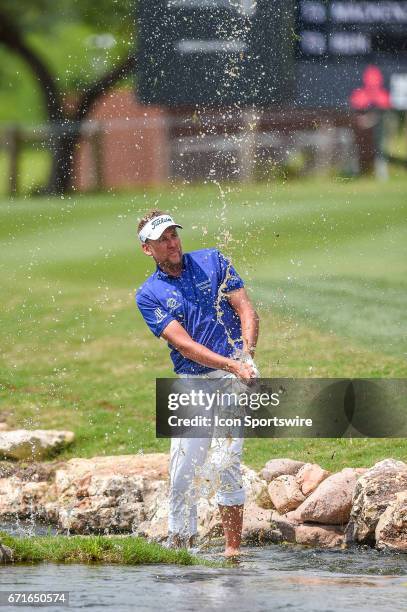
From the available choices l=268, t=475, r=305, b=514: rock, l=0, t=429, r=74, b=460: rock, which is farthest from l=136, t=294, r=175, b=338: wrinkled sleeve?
l=0, t=429, r=74, b=460: rock

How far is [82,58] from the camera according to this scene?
29859mm

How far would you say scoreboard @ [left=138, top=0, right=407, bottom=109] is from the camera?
54.2 feet

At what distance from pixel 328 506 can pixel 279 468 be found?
0.79 m

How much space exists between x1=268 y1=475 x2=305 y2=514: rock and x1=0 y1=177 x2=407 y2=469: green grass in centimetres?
76

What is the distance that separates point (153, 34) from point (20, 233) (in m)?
5.10

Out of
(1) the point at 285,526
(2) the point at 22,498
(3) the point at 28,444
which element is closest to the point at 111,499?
(2) the point at 22,498

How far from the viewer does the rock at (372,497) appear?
28.5 ft

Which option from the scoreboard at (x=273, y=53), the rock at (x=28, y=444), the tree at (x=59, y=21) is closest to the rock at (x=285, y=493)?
the rock at (x=28, y=444)

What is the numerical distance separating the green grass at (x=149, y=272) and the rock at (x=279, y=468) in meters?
0.51

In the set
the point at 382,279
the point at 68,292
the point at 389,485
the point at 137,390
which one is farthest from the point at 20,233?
the point at 389,485

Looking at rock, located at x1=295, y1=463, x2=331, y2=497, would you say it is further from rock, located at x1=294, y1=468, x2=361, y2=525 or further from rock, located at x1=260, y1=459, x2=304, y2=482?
rock, located at x1=294, y1=468, x2=361, y2=525

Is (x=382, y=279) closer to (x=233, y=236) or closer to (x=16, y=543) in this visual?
(x=233, y=236)

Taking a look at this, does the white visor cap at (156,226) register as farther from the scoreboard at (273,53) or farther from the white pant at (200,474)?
the scoreboard at (273,53)

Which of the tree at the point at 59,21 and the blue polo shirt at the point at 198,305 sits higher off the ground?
the tree at the point at 59,21
